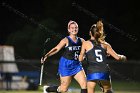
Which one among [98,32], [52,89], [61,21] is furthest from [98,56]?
[61,21]

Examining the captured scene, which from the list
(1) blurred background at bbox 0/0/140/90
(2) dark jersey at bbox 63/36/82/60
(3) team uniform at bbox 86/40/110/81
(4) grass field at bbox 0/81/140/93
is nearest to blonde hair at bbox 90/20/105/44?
(3) team uniform at bbox 86/40/110/81

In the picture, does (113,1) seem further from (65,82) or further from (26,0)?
(65,82)

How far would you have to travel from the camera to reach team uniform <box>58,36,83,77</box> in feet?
32.5

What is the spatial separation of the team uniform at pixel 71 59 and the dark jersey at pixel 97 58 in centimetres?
144

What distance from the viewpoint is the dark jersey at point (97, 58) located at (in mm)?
8391

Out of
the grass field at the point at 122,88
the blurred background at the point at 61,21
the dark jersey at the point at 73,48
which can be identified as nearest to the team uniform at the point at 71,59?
the dark jersey at the point at 73,48

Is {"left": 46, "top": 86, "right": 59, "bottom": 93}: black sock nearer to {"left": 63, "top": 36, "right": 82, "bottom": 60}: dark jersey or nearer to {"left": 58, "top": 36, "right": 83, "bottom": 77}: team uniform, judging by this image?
{"left": 58, "top": 36, "right": 83, "bottom": 77}: team uniform

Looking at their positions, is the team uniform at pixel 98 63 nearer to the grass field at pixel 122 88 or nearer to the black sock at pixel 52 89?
the black sock at pixel 52 89

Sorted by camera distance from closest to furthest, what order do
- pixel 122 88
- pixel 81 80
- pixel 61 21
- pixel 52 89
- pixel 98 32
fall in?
pixel 98 32 < pixel 81 80 < pixel 52 89 < pixel 122 88 < pixel 61 21

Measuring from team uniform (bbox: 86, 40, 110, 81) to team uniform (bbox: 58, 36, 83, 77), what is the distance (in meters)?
1.45

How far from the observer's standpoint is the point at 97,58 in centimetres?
838

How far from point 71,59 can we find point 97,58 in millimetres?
1678

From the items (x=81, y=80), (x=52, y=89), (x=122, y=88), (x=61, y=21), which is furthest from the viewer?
(x=61, y=21)

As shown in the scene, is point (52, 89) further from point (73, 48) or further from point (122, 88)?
point (122, 88)
